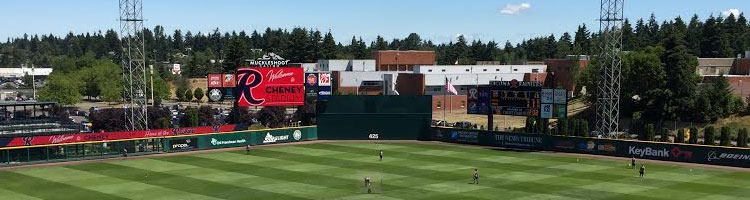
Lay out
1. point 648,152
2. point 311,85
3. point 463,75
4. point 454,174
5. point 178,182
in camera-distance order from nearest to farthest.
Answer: point 178,182 < point 454,174 < point 648,152 < point 311,85 < point 463,75

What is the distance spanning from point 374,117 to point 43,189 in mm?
41340

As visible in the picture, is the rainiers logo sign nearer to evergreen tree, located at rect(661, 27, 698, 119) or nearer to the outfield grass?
the outfield grass

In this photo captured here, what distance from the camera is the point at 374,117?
271 ft

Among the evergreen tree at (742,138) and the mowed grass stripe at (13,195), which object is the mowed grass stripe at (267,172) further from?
the evergreen tree at (742,138)

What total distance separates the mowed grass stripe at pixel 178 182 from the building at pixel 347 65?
77.2 meters

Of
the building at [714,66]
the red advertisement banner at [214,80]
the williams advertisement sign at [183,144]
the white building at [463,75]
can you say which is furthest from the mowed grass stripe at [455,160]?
the building at [714,66]

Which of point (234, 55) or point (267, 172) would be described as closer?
point (267, 172)

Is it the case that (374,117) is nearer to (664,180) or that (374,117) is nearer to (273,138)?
(273,138)

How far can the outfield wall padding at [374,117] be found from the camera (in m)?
82.0

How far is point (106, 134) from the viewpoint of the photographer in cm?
6588

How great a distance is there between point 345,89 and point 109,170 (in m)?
71.1

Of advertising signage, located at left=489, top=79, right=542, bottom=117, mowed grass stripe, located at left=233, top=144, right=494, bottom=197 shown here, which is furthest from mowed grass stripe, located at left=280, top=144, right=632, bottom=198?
advertising signage, located at left=489, top=79, right=542, bottom=117

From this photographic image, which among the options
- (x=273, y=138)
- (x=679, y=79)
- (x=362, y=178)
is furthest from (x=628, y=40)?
(x=362, y=178)

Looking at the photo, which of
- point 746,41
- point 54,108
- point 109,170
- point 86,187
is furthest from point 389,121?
point 746,41
